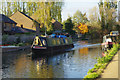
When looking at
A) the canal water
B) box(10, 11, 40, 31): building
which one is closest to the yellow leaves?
box(10, 11, 40, 31): building

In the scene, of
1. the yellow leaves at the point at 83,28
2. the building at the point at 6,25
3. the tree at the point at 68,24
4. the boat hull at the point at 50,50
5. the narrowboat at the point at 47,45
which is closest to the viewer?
the boat hull at the point at 50,50

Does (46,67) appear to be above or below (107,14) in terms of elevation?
below

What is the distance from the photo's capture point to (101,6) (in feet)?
295

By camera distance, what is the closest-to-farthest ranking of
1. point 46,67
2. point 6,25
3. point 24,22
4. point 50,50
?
point 46,67
point 50,50
point 6,25
point 24,22

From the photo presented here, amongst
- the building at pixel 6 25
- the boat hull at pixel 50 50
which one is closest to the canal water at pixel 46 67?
the boat hull at pixel 50 50

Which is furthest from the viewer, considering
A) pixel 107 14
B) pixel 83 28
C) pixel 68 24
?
pixel 83 28

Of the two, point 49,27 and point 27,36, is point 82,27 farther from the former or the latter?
point 27,36

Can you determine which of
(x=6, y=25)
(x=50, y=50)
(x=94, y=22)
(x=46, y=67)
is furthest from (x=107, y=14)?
(x=46, y=67)

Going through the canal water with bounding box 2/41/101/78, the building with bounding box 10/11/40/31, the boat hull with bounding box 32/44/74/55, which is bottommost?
the canal water with bounding box 2/41/101/78

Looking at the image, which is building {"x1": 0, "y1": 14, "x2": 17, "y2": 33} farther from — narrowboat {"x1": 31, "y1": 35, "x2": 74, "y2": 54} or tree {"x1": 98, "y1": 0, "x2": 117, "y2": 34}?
tree {"x1": 98, "y1": 0, "x2": 117, "y2": 34}

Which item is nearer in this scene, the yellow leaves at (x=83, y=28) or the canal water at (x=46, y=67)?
the canal water at (x=46, y=67)

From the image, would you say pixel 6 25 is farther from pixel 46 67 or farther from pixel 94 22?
pixel 94 22

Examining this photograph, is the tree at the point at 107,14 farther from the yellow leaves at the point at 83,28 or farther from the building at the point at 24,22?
the building at the point at 24,22

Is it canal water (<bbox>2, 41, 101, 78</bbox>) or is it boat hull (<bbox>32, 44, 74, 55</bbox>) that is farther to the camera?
boat hull (<bbox>32, 44, 74, 55</bbox>)
